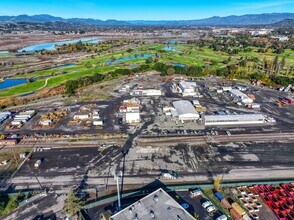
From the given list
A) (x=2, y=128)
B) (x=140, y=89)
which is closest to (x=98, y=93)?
(x=140, y=89)

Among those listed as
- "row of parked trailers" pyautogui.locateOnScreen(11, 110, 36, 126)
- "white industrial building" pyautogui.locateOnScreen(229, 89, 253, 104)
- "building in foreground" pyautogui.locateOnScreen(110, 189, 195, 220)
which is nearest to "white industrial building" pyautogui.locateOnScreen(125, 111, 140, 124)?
"row of parked trailers" pyautogui.locateOnScreen(11, 110, 36, 126)

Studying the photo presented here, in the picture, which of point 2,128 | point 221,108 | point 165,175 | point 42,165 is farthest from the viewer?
point 221,108

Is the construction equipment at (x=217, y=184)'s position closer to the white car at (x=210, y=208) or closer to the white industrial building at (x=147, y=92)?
the white car at (x=210, y=208)

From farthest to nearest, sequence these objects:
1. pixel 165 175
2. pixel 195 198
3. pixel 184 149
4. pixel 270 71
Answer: pixel 270 71, pixel 184 149, pixel 165 175, pixel 195 198

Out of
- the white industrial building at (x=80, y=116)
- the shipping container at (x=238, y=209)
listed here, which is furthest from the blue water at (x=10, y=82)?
the shipping container at (x=238, y=209)

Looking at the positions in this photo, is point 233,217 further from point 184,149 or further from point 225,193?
point 184,149

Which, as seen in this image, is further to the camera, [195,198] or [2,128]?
[2,128]

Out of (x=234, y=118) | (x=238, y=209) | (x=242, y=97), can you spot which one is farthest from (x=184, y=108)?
(x=238, y=209)
